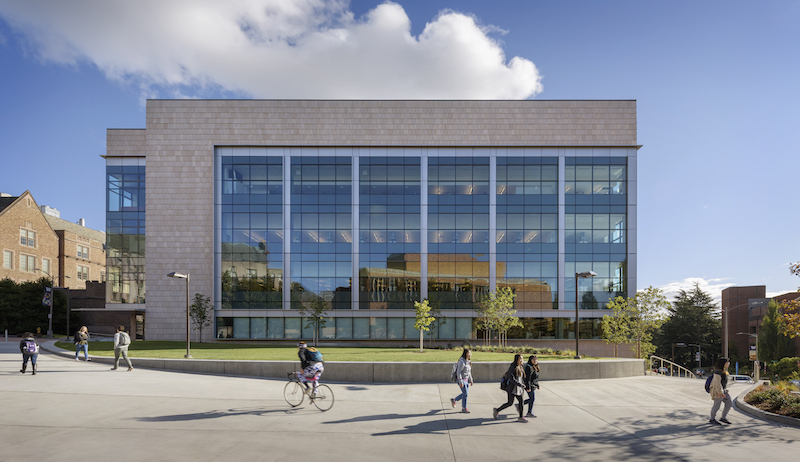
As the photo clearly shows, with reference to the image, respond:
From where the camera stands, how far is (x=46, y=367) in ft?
62.6

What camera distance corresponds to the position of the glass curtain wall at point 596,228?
39250 mm

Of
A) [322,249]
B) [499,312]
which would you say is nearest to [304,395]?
[499,312]

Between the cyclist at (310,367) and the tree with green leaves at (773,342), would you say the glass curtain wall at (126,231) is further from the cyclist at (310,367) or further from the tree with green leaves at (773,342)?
the tree with green leaves at (773,342)

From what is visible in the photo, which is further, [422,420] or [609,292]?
[609,292]

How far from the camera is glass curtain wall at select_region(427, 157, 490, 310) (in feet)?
130

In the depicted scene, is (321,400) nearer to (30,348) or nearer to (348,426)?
(348,426)

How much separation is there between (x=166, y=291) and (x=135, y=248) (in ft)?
17.6

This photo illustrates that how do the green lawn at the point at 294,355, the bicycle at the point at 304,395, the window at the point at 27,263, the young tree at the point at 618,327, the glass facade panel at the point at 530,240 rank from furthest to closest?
the window at the point at 27,263 < the glass facade panel at the point at 530,240 < the young tree at the point at 618,327 < the green lawn at the point at 294,355 < the bicycle at the point at 304,395

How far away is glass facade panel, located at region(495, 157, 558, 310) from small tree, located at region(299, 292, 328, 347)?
15447 mm

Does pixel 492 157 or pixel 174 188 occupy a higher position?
pixel 492 157

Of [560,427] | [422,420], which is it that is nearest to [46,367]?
[422,420]

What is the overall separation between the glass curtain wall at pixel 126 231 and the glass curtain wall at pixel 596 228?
126ft

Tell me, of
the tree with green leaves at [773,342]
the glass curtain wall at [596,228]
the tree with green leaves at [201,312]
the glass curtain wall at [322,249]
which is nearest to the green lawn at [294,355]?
the tree with green leaves at [201,312]

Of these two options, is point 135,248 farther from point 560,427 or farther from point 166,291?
point 560,427
